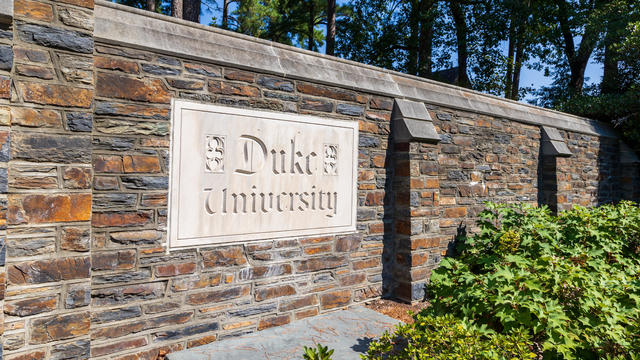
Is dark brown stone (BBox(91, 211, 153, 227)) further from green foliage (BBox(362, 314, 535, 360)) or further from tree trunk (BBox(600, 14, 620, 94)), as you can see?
tree trunk (BBox(600, 14, 620, 94))

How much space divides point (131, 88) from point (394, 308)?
3392 mm

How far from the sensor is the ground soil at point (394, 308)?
421 cm

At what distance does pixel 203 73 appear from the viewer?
3.36m

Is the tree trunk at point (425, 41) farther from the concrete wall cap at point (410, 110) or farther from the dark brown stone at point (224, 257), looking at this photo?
the dark brown stone at point (224, 257)

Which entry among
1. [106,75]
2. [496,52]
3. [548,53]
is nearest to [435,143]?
[106,75]

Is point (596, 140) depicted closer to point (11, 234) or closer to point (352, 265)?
point (352, 265)

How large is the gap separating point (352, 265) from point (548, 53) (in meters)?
13.7

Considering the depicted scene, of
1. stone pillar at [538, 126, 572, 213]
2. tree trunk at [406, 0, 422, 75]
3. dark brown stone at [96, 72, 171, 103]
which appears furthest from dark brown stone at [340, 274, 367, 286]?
tree trunk at [406, 0, 422, 75]

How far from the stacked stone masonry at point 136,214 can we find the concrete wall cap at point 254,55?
0.06 metres

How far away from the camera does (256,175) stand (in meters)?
3.63

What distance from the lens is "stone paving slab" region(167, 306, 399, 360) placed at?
10.4 ft

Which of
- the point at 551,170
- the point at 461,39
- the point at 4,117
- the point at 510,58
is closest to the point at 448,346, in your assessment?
the point at 4,117

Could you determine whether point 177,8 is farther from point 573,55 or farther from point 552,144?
point 573,55

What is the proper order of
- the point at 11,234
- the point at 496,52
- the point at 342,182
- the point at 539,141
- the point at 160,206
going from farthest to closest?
the point at 496,52 < the point at 539,141 < the point at 342,182 < the point at 160,206 < the point at 11,234
